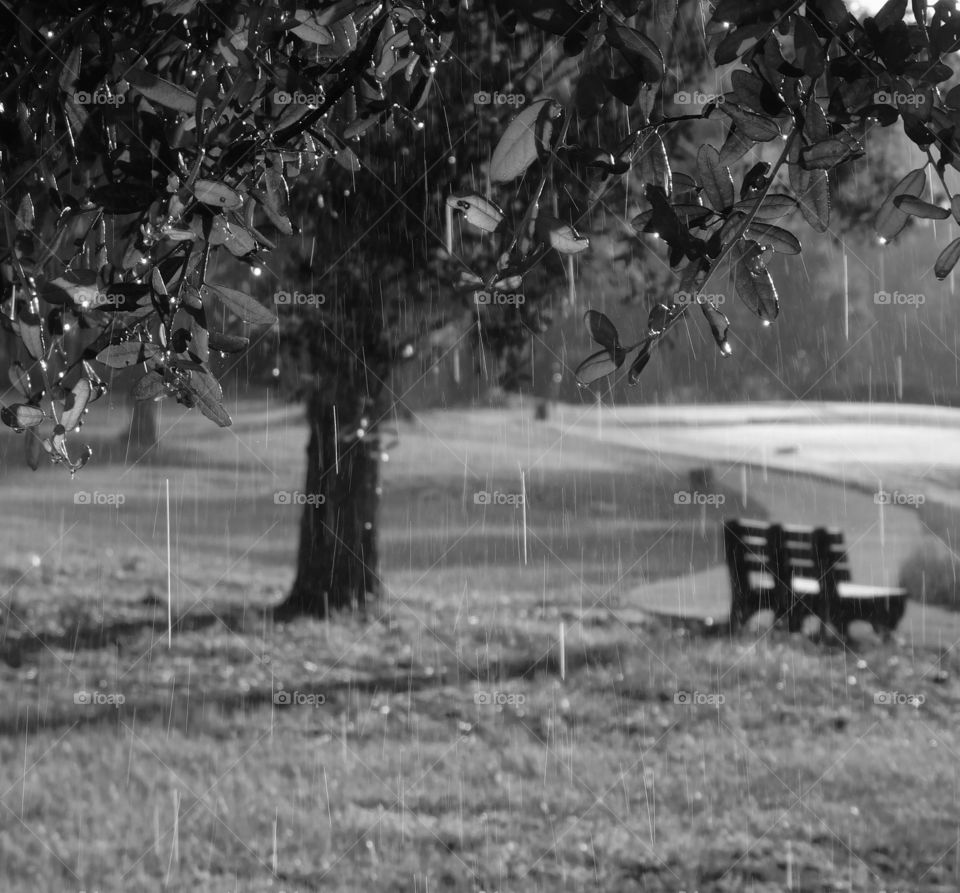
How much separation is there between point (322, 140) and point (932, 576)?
1120 millimetres

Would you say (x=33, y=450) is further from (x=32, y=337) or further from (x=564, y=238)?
(x=564, y=238)

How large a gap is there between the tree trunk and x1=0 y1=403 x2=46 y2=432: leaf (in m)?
0.93

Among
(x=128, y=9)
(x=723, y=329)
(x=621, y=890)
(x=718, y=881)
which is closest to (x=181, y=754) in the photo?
(x=621, y=890)

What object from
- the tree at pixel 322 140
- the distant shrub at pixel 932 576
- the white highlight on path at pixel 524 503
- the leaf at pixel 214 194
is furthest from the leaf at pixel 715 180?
the distant shrub at pixel 932 576

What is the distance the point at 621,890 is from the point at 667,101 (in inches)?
39.0

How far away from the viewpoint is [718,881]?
3.92 feet

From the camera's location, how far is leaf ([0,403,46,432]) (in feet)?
1.40

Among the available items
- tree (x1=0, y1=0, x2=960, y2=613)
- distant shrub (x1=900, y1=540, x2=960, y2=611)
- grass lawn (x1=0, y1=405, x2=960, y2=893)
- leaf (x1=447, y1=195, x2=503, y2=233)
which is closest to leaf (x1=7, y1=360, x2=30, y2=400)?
tree (x1=0, y1=0, x2=960, y2=613)

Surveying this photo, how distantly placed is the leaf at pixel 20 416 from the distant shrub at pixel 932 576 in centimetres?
118

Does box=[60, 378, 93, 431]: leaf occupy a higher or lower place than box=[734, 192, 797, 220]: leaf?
lower

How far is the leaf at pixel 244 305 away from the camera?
452mm

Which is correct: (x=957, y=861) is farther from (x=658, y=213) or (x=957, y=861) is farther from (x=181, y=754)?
(x=658, y=213)

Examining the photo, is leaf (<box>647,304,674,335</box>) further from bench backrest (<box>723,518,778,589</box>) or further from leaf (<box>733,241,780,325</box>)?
bench backrest (<box>723,518,778,589</box>)

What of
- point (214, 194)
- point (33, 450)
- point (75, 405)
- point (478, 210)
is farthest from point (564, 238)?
point (33, 450)
